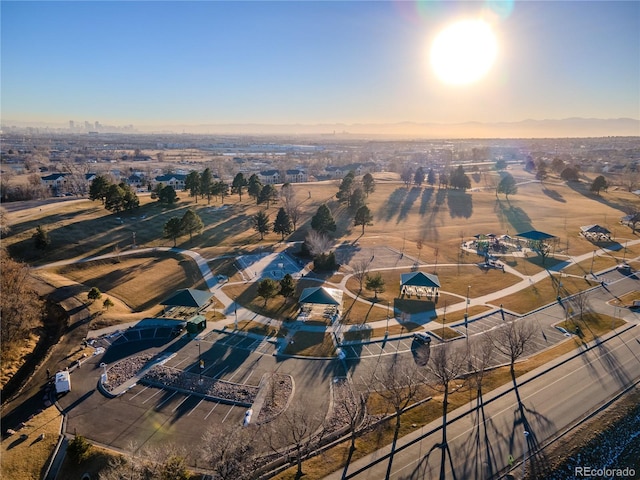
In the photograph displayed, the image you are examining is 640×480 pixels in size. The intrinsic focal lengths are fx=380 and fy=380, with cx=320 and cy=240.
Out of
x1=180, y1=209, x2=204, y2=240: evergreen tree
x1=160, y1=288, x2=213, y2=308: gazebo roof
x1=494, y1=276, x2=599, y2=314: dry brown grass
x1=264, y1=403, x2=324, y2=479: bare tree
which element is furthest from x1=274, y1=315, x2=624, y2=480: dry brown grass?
x1=180, y1=209, x2=204, y2=240: evergreen tree

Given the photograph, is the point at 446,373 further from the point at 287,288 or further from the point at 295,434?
the point at 287,288

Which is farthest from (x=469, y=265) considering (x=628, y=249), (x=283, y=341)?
(x=283, y=341)

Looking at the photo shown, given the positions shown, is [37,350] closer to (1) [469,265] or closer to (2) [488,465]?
(2) [488,465]

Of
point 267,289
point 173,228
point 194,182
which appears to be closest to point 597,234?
point 267,289

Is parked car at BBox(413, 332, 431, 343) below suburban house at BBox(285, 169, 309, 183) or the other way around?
below

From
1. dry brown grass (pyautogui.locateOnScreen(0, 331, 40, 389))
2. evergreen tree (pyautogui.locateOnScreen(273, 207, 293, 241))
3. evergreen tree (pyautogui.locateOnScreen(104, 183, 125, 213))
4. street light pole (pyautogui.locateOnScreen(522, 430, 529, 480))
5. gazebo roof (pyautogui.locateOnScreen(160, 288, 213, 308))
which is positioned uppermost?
evergreen tree (pyautogui.locateOnScreen(104, 183, 125, 213))

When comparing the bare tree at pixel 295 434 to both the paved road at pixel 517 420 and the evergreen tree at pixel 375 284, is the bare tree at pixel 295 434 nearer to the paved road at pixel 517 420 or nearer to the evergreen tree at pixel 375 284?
the paved road at pixel 517 420

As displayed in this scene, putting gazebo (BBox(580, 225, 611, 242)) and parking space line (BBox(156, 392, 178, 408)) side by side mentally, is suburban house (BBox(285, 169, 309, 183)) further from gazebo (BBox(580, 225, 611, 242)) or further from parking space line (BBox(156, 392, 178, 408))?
parking space line (BBox(156, 392, 178, 408))
